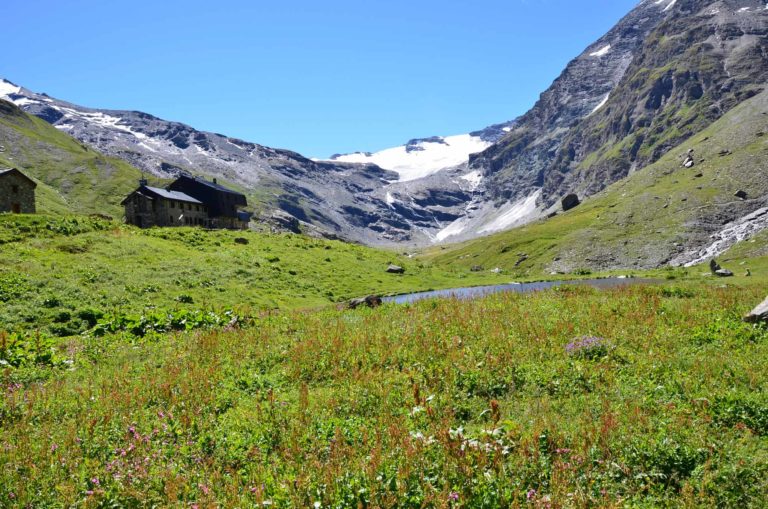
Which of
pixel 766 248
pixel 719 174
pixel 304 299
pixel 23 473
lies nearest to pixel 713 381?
pixel 23 473

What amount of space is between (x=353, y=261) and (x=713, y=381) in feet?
175

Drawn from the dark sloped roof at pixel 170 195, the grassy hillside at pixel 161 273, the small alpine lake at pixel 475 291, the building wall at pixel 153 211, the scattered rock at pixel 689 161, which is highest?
the scattered rock at pixel 689 161

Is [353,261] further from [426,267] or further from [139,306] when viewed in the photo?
[139,306]

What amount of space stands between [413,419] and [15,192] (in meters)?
80.8

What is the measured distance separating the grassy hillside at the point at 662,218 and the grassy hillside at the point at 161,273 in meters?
47.6

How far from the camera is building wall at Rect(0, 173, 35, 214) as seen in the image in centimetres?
6600

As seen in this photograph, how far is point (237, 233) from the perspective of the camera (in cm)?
6638

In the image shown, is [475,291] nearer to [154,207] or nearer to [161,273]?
[161,273]

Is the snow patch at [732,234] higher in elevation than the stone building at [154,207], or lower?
lower

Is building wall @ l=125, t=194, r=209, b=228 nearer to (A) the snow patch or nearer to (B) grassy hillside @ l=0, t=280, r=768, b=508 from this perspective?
(B) grassy hillside @ l=0, t=280, r=768, b=508

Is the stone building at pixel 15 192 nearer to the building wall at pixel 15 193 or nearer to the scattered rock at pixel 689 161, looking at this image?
the building wall at pixel 15 193

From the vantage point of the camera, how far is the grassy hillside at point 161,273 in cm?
3100

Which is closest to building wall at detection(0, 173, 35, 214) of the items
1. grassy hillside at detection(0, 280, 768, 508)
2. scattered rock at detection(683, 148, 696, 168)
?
grassy hillside at detection(0, 280, 768, 508)

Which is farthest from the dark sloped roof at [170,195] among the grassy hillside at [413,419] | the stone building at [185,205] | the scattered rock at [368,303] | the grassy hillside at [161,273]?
the grassy hillside at [413,419]
